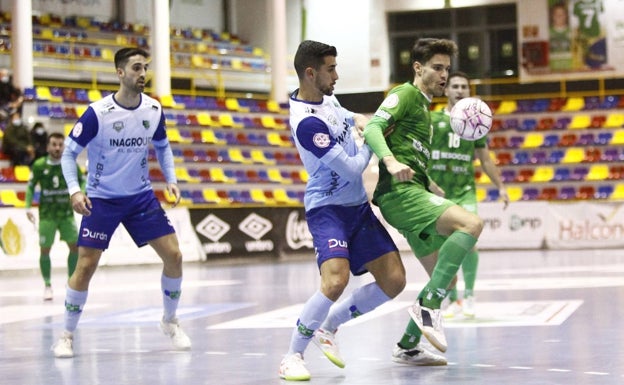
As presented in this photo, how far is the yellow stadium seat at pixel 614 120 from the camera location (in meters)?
29.3

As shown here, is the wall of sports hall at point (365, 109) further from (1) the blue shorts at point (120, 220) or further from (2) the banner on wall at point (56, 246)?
(1) the blue shorts at point (120, 220)

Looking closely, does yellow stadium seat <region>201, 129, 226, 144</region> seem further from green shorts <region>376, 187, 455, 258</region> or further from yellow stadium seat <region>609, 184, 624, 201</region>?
green shorts <region>376, 187, 455, 258</region>

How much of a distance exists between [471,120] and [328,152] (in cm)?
168

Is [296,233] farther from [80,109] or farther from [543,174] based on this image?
[543,174]

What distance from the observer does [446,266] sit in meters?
7.06

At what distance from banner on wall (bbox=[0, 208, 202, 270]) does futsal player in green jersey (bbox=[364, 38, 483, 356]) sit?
1400 centimetres

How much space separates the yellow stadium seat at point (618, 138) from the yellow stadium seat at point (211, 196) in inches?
388

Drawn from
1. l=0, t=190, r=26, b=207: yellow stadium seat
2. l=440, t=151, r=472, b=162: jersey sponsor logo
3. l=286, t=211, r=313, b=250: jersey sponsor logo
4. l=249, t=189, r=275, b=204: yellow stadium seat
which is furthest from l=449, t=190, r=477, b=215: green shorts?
l=249, t=189, r=275, b=204: yellow stadium seat

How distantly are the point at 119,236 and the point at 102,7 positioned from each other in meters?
15.5

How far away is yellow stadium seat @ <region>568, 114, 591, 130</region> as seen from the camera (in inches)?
1165

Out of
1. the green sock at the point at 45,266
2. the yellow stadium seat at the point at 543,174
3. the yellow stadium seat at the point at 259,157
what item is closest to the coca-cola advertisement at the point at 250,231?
the yellow stadium seat at the point at 259,157

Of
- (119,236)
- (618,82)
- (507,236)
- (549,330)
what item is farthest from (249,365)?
(618,82)

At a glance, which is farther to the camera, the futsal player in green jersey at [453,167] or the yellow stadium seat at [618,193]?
the yellow stadium seat at [618,193]

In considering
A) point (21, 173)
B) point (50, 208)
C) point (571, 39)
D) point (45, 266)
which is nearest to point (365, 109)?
point (571, 39)
